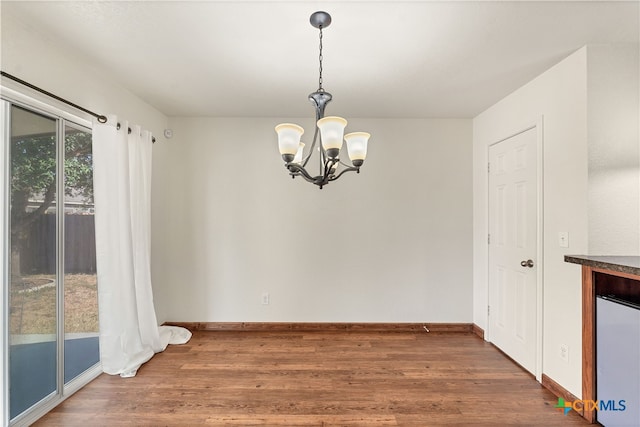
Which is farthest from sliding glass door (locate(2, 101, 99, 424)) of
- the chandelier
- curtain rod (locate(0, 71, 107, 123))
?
the chandelier

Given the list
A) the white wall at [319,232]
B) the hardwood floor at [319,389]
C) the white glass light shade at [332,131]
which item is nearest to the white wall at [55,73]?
the hardwood floor at [319,389]

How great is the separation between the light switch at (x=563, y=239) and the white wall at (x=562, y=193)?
0.03m

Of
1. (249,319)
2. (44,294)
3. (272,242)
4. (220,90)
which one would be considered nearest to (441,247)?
(272,242)

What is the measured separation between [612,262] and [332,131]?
1.73m

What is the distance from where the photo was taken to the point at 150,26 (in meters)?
1.78

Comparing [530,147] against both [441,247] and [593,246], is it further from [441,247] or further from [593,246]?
[441,247]

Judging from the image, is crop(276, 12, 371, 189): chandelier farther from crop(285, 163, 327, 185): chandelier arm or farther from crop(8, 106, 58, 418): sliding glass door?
crop(8, 106, 58, 418): sliding glass door

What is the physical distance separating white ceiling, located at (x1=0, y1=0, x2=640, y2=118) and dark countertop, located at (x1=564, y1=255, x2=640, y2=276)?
4.48ft

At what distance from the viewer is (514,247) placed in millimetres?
2709

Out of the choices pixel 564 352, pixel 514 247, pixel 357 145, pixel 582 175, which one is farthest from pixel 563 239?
pixel 357 145

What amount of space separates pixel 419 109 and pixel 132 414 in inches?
138

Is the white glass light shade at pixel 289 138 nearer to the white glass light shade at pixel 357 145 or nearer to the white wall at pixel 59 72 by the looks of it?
the white glass light shade at pixel 357 145

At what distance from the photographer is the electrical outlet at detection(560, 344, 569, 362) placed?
6.86ft

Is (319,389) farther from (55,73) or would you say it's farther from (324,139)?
(55,73)
